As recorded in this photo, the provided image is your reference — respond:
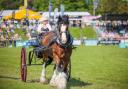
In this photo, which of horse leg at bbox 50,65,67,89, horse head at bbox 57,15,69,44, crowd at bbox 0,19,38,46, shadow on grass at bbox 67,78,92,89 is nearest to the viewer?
horse leg at bbox 50,65,67,89

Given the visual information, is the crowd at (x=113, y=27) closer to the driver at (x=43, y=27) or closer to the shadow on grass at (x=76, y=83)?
the shadow on grass at (x=76, y=83)

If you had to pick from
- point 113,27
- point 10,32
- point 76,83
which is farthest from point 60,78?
point 113,27

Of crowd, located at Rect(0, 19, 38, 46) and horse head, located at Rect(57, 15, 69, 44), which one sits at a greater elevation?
horse head, located at Rect(57, 15, 69, 44)

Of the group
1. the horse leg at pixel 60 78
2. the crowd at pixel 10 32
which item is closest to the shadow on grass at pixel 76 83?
the horse leg at pixel 60 78

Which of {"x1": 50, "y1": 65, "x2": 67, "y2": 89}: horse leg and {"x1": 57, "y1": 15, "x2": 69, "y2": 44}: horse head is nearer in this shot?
{"x1": 50, "y1": 65, "x2": 67, "y2": 89}: horse leg

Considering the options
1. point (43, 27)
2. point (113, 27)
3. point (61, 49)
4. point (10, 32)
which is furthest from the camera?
point (113, 27)

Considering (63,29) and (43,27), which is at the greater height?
(63,29)

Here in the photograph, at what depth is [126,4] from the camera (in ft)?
207

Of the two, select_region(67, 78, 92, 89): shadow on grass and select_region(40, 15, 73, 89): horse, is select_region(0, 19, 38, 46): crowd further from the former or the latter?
select_region(40, 15, 73, 89): horse

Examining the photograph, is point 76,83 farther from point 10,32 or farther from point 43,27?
point 10,32

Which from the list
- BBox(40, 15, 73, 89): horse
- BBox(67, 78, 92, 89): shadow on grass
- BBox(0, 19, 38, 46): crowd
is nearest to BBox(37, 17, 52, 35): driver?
BBox(40, 15, 73, 89): horse

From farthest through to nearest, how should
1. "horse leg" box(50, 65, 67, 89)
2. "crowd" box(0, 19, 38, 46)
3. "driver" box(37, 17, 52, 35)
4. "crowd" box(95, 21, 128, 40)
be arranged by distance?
"crowd" box(95, 21, 128, 40) < "crowd" box(0, 19, 38, 46) < "driver" box(37, 17, 52, 35) < "horse leg" box(50, 65, 67, 89)

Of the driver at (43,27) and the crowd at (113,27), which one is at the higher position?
the driver at (43,27)

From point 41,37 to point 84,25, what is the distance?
36.7 metres
